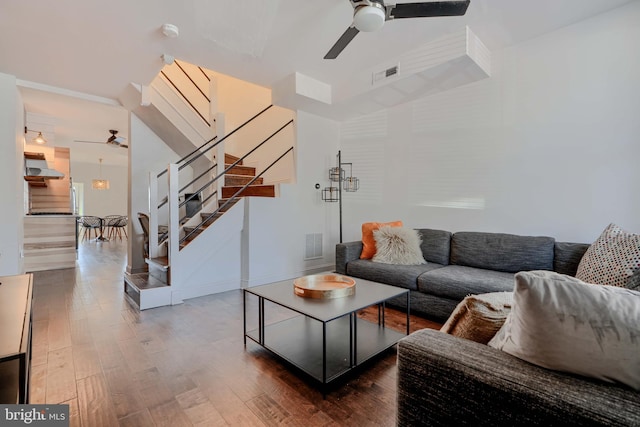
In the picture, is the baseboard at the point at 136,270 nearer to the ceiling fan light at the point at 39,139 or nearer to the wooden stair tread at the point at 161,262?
the wooden stair tread at the point at 161,262

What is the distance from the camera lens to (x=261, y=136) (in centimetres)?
600

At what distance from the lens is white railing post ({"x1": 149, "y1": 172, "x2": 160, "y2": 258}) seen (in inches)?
142

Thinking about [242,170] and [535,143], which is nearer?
[535,143]

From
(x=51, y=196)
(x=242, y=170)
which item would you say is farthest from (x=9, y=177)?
(x=51, y=196)

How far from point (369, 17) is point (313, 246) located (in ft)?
10.3

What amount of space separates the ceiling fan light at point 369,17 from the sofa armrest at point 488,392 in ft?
6.35

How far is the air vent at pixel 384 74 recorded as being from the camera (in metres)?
3.44

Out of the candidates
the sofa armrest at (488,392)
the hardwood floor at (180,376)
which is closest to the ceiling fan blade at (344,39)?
the sofa armrest at (488,392)

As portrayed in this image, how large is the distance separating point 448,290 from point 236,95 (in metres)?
5.63

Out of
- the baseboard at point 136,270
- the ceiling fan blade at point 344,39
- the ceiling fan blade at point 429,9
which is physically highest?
the ceiling fan blade at point 344,39

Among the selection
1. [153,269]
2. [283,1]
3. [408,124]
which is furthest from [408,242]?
[153,269]

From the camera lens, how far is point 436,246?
3424mm

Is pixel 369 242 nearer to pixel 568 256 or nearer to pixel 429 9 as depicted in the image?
pixel 568 256

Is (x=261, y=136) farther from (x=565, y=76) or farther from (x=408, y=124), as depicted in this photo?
(x=565, y=76)
